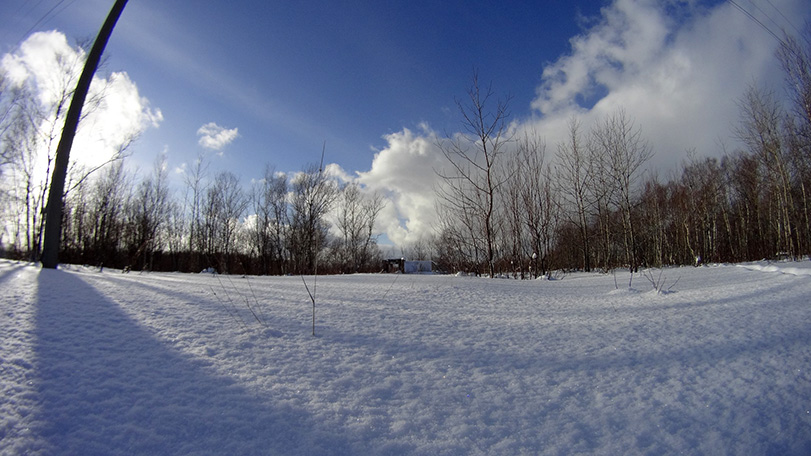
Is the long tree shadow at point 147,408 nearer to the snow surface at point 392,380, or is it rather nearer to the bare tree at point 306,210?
the snow surface at point 392,380

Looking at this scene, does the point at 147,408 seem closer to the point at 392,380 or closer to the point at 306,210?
the point at 392,380

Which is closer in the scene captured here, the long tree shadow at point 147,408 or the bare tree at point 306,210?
the long tree shadow at point 147,408

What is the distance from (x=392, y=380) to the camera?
1444mm

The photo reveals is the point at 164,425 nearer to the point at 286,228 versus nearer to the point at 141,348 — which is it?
the point at 141,348

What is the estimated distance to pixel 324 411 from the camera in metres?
1.19

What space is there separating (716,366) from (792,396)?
0.24 metres

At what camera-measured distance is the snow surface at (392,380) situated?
1.05 m

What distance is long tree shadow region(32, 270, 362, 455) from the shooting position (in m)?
0.96

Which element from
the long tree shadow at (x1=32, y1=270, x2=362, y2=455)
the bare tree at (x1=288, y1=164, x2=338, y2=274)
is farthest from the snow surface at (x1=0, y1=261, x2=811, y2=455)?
the bare tree at (x1=288, y1=164, x2=338, y2=274)

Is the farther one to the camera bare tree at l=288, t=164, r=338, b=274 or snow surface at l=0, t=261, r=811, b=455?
bare tree at l=288, t=164, r=338, b=274

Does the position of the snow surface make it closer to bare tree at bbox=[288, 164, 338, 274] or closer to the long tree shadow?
the long tree shadow

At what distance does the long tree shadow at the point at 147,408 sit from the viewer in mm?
960

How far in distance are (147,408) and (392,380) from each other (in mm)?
897

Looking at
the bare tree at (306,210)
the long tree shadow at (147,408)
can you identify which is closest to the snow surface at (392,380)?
the long tree shadow at (147,408)
